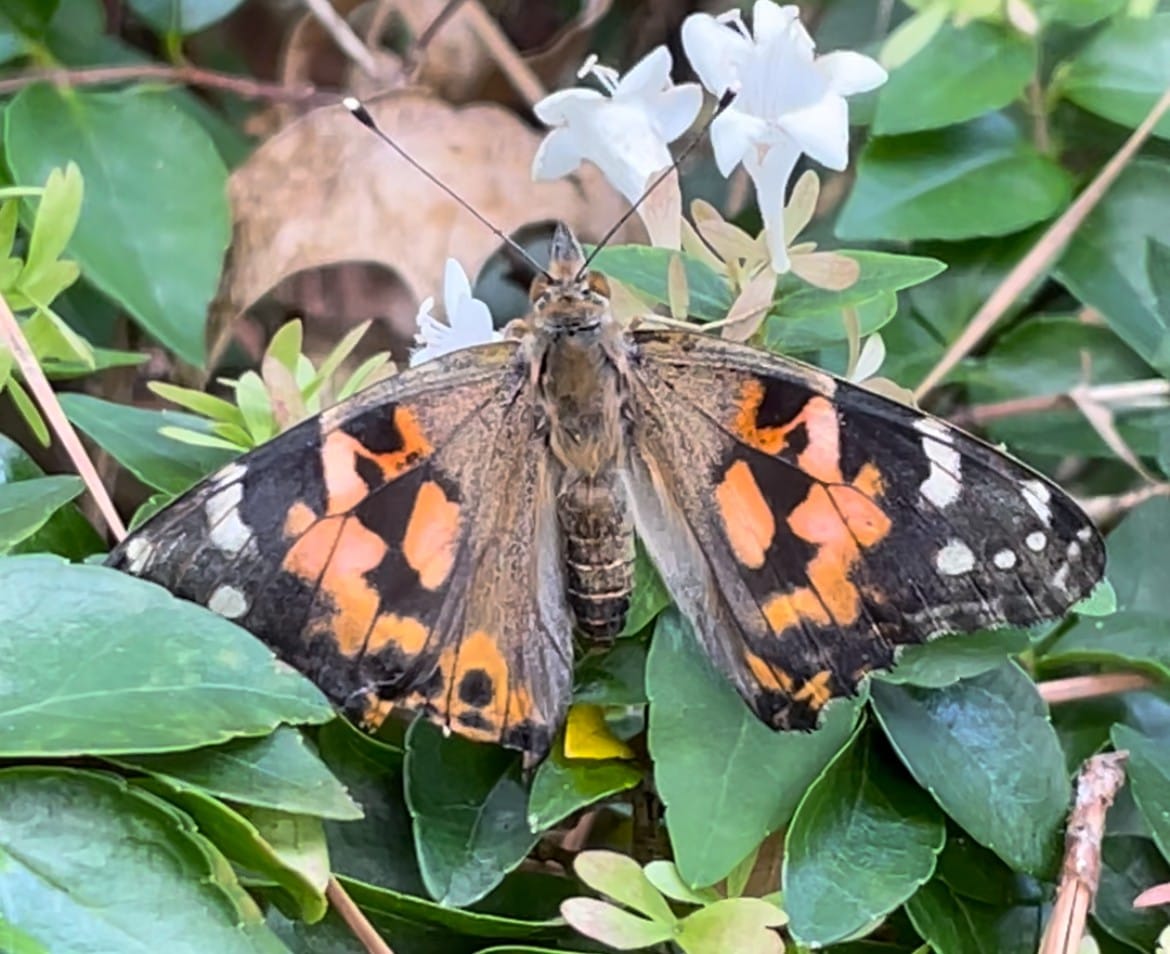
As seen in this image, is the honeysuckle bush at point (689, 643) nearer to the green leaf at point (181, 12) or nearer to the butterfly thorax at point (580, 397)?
the butterfly thorax at point (580, 397)

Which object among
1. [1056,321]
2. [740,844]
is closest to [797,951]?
[740,844]

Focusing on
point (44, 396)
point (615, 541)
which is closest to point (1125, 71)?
point (615, 541)

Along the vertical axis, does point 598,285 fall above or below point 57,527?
above

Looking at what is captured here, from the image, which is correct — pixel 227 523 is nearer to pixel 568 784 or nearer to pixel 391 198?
pixel 568 784

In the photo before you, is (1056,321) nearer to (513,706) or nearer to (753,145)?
(753,145)

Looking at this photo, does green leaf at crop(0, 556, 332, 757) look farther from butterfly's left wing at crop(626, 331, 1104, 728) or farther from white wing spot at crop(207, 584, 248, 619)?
butterfly's left wing at crop(626, 331, 1104, 728)
